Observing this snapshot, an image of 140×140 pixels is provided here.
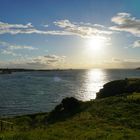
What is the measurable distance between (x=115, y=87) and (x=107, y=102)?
20.4m

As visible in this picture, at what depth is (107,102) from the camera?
41.0m

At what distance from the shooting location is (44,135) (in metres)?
21.2

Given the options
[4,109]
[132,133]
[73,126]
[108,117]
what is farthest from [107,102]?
[4,109]

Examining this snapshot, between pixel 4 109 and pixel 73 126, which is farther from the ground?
pixel 73 126

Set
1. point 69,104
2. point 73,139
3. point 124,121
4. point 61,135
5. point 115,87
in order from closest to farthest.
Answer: point 73,139, point 61,135, point 124,121, point 69,104, point 115,87

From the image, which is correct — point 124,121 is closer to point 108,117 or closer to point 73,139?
point 108,117

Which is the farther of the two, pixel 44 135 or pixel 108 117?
pixel 108 117

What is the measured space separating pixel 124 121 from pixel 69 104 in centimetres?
1794

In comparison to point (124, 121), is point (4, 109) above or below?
below

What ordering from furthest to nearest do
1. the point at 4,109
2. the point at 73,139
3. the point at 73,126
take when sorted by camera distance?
the point at 4,109 < the point at 73,126 < the point at 73,139

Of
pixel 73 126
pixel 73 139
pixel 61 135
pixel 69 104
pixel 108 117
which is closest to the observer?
pixel 73 139

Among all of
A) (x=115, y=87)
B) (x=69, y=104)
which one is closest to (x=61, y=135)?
(x=69, y=104)

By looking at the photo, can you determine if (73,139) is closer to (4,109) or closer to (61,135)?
(61,135)

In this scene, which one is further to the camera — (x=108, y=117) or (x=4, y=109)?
(x=4, y=109)
